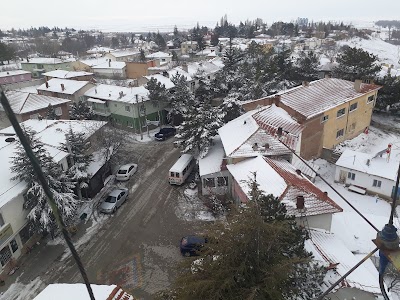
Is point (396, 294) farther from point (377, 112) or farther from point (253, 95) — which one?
point (377, 112)

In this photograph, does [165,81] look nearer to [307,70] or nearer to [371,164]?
[307,70]

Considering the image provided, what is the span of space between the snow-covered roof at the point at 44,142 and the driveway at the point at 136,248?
397cm

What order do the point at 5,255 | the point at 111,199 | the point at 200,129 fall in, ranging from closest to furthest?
the point at 5,255 < the point at 111,199 < the point at 200,129

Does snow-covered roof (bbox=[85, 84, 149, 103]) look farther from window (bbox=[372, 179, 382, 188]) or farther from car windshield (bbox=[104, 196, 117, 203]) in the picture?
window (bbox=[372, 179, 382, 188])

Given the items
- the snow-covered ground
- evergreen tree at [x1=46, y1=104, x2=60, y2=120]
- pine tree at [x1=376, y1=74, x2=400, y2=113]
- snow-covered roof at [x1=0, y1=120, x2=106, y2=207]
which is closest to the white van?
snow-covered roof at [x1=0, y1=120, x2=106, y2=207]

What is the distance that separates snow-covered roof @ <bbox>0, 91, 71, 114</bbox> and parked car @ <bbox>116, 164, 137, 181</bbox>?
14110 mm

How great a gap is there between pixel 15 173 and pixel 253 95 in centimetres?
2490

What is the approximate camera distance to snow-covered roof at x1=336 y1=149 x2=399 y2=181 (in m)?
22.6

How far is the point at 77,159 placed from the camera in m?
22.0

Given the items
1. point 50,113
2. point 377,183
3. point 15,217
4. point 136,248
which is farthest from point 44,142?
point 377,183

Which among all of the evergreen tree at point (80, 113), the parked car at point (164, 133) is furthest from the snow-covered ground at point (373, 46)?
the evergreen tree at point (80, 113)

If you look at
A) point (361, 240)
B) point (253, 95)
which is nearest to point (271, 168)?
point (361, 240)

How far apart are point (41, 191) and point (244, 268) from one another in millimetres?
13210

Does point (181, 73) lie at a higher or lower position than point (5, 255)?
higher
